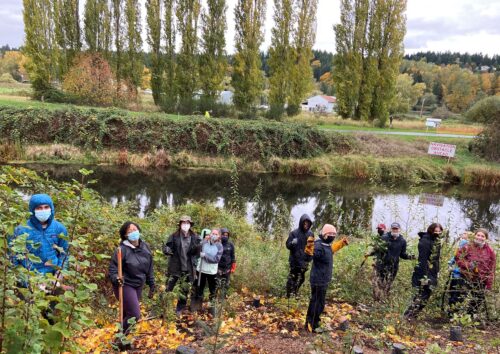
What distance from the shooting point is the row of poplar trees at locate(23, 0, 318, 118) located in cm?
3048

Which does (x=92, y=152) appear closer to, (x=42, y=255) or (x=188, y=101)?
(x=188, y=101)

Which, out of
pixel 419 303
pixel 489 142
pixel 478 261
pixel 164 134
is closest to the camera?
pixel 478 261

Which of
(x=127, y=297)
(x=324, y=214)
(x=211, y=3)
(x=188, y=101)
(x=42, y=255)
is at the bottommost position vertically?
(x=324, y=214)

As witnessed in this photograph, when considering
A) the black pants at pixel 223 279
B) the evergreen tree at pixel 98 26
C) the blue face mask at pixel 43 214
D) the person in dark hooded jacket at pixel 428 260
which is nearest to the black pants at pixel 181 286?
the black pants at pixel 223 279

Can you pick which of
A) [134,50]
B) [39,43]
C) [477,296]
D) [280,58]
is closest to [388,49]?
[280,58]

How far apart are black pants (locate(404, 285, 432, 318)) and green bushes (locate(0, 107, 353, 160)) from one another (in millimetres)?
17410

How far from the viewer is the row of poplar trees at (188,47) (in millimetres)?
30484

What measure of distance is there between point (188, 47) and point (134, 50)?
15.3 feet

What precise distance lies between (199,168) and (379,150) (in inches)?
455

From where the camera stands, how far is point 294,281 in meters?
6.82

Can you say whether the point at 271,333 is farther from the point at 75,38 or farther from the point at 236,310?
the point at 75,38

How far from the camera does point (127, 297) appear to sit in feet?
15.9

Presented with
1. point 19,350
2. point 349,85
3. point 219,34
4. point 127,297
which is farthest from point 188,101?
point 19,350

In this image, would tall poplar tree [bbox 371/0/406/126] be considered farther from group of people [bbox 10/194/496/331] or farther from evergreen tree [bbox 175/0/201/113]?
group of people [bbox 10/194/496/331]
